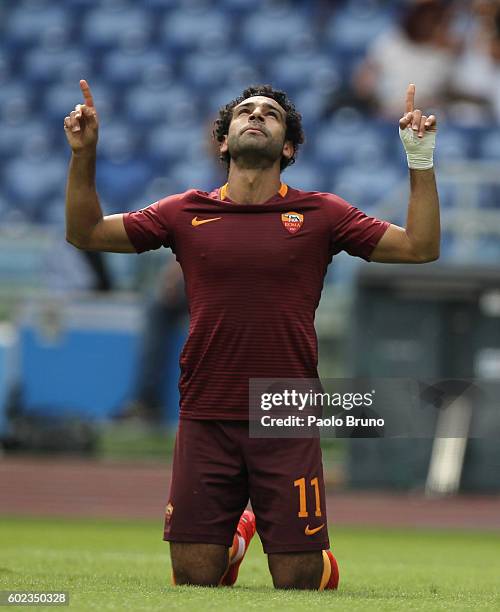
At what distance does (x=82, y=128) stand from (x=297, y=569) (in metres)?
1.81

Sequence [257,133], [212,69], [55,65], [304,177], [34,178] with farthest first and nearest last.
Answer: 1. [55,65]
2. [212,69]
3. [34,178]
4. [304,177]
5. [257,133]

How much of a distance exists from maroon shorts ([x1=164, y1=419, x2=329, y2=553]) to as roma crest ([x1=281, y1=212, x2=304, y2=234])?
0.75 m

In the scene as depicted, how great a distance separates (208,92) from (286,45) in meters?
1.27

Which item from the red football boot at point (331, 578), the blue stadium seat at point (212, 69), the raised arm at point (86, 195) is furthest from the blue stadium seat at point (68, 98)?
the red football boot at point (331, 578)

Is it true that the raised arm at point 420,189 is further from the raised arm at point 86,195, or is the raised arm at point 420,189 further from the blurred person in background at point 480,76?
the blurred person in background at point 480,76

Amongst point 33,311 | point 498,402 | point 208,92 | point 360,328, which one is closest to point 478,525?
point 498,402

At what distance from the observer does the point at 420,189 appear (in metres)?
4.98

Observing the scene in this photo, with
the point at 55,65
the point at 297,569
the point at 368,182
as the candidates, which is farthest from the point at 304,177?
the point at 297,569

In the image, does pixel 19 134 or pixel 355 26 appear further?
pixel 19 134

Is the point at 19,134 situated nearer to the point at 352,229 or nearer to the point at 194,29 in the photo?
the point at 194,29

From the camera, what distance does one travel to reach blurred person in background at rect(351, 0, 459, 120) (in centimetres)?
1647

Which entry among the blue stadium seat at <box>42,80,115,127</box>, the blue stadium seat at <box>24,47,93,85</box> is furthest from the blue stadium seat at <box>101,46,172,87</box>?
the blue stadium seat at <box>24,47,93,85</box>

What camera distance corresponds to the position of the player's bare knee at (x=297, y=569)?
511 centimetres

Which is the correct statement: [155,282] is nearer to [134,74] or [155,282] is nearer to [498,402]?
[498,402]
